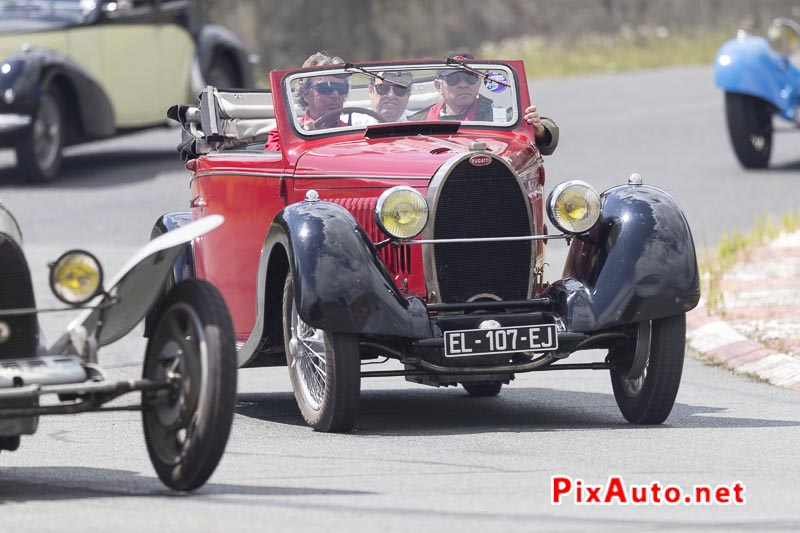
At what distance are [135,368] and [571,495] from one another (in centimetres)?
471

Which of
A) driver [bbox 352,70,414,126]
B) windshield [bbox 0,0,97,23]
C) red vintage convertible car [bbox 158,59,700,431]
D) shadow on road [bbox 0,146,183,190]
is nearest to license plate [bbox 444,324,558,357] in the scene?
red vintage convertible car [bbox 158,59,700,431]

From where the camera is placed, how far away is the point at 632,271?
8.11 meters

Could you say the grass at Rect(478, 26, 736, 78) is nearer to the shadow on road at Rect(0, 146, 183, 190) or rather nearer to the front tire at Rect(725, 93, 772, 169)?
the shadow on road at Rect(0, 146, 183, 190)

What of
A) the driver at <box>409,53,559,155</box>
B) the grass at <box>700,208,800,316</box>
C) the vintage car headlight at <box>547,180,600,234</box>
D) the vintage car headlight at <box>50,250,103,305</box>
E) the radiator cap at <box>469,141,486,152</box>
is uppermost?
the driver at <box>409,53,559,155</box>

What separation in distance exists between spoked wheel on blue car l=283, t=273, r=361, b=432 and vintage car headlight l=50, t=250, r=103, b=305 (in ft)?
5.60

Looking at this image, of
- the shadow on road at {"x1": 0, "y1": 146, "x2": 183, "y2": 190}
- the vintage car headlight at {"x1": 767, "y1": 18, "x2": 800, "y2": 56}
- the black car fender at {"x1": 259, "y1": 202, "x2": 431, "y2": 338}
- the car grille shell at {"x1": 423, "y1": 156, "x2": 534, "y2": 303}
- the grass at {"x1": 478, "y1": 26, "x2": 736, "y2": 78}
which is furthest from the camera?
the grass at {"x1": 478, "y1": 26, "x2": 736, "y2": 78}

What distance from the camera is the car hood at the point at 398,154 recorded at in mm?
8375

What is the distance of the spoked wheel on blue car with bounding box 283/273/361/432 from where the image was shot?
7.79m

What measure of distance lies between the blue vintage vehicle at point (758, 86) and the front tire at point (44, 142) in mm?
6725

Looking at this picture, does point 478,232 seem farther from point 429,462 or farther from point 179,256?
point 179,256

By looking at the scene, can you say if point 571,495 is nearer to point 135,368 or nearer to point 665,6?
point 135,368

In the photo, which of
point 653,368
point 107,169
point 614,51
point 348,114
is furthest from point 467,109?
point 614,51

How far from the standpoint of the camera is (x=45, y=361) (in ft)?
20.6

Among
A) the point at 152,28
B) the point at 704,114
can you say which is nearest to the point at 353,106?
the point at 152,28
